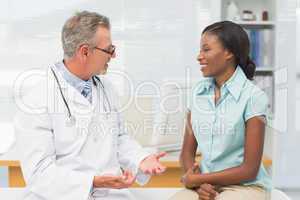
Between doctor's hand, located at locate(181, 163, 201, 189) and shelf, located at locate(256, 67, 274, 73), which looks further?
shelf, located at locate(256, 67, 274, 73)

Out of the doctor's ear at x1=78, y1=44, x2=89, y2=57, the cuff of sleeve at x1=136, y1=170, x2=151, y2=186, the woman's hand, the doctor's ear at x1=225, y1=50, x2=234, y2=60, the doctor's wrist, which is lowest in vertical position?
the woman's hand

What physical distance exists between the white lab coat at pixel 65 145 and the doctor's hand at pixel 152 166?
0.03m

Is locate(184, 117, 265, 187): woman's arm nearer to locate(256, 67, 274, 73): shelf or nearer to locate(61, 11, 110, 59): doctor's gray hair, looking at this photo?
locate(61, 11, 110, 59): doctor's gray hair

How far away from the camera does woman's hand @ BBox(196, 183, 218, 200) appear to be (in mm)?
1646

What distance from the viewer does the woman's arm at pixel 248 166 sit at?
1.59 meters

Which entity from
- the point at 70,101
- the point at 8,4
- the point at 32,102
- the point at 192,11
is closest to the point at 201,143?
the point at 70,101

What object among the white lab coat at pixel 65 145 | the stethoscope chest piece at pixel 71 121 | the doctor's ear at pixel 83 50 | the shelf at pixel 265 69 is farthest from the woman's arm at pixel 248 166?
the shelf at pixel 265 69

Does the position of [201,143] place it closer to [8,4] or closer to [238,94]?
[238,94]

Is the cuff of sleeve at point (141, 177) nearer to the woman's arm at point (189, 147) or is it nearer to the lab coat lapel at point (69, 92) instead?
the woman's arm at point (189, 147)

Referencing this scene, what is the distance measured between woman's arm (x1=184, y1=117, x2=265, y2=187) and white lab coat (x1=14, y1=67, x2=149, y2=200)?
24 centimetres

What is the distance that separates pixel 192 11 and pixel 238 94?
1484mm

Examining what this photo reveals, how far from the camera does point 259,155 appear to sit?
1.61 metres

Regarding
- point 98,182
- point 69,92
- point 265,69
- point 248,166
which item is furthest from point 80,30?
point 265,69

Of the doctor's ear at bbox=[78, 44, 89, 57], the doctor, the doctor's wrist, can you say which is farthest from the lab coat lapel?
the doctor's wrist
